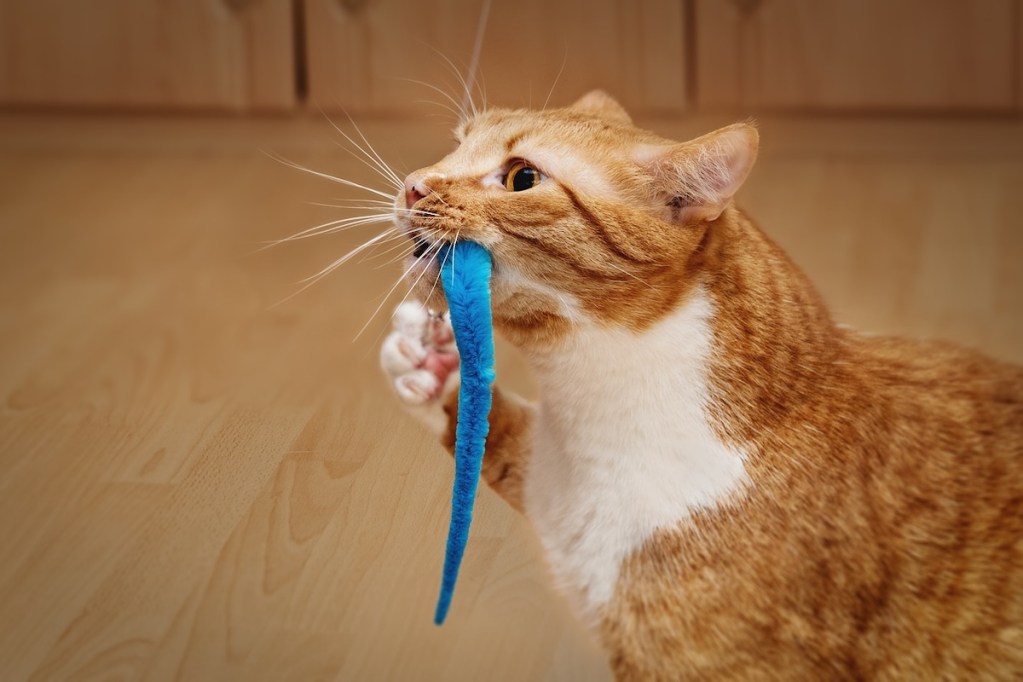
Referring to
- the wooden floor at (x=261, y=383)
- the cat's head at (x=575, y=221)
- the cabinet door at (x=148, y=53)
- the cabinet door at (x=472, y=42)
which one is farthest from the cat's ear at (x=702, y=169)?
the cabinet door at (x=148, y=53)

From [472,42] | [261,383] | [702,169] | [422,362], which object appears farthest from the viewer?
[472,42]

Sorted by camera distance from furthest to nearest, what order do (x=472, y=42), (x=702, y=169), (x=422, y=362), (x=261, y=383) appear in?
(x=472, y=42)
(x=261, y=383)
(x=422, y=362)
(x=702, y=169)

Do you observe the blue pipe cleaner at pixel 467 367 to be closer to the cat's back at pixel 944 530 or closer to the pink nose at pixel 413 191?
the pink nose at pixel 413 191

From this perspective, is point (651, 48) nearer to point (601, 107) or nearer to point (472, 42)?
point (472, 42)

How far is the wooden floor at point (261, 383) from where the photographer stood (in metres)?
0.96

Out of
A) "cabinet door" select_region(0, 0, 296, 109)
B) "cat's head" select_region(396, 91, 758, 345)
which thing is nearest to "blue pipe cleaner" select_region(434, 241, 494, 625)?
"cat's head" select_region(396, 91, 758, 345)

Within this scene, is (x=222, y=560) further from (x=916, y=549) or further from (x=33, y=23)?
(x=33, y=23)

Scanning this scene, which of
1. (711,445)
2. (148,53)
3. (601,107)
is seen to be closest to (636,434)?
(711,445)

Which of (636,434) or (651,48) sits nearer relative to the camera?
(636,434)

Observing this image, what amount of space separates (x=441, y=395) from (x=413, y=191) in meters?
0.21

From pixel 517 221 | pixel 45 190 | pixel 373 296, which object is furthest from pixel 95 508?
pixel 45 190

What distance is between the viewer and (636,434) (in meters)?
0.96

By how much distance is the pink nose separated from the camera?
93 centimetres

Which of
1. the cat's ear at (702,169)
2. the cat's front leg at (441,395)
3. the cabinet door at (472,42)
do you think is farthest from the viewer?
the cabinet door at (472,42)
